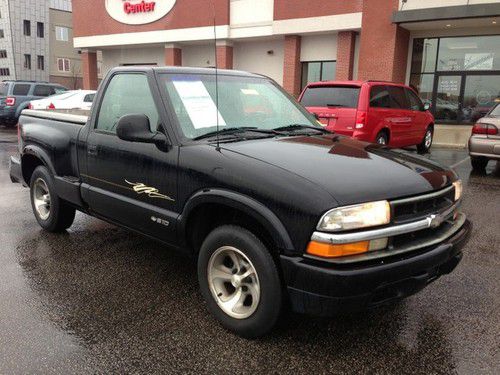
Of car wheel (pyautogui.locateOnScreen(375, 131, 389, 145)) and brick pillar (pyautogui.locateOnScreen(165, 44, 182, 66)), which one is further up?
brick pillar (pyautogui.locateOnScreen(165, 44, 182, 66))

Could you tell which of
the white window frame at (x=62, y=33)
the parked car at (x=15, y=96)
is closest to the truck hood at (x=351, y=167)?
the parked car at (x=15, y=96)

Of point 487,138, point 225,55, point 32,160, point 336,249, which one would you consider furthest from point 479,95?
point 336,249

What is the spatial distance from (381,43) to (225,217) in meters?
17.8

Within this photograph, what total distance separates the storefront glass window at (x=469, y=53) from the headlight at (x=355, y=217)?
19600mm

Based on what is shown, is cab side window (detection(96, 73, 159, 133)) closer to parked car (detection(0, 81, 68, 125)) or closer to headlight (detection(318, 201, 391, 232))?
headlight (detection(318, 201, 391, 232))

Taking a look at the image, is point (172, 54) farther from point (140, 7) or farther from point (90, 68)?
point (90, 68)

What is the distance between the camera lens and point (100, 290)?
3.81m

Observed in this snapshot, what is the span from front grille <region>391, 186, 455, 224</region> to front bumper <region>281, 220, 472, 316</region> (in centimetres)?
22

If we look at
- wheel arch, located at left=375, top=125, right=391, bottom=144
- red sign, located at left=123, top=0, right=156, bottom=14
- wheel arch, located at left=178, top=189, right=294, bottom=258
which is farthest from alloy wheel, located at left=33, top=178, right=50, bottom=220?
red sign, located at left=123, top=0, right=156, bottom=14

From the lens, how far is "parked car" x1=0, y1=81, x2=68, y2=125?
62.1ft

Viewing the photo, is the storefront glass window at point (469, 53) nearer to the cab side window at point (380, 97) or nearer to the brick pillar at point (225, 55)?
the brick pillar at point (225, 55)

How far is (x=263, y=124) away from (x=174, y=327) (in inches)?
70.3

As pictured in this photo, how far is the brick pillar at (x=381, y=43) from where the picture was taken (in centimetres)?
1872

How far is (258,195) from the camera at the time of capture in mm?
2834
